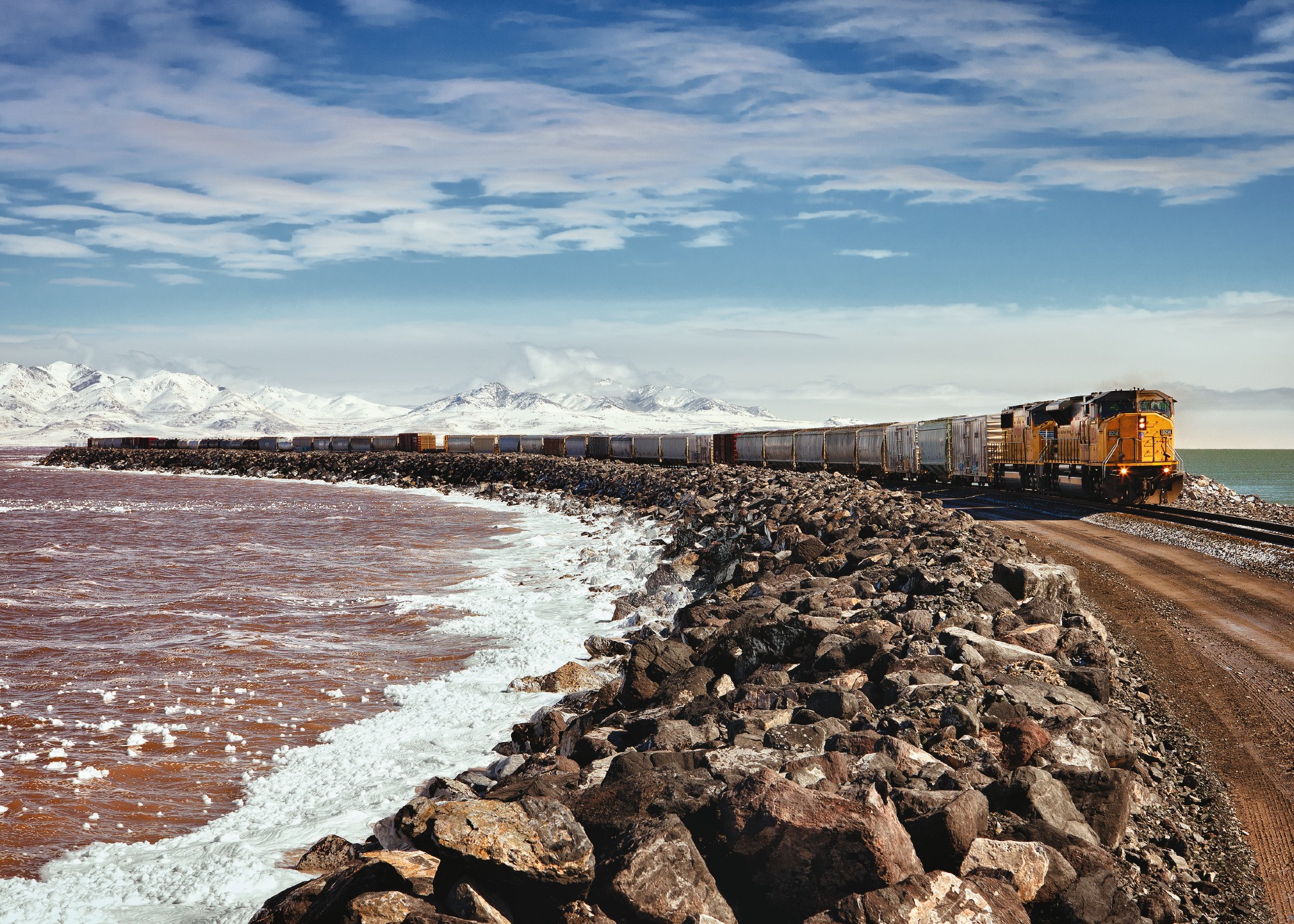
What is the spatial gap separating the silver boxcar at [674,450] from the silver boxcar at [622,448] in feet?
21.9

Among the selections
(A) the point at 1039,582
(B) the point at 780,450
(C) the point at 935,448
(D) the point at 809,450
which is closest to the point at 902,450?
(C) the point at 935,448

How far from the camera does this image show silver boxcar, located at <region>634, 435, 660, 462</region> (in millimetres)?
74812

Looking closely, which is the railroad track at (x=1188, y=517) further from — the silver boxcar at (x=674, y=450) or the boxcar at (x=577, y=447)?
the boxcar at (x=577, y=447)

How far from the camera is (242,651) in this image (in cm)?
1778

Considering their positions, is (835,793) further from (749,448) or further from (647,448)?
(647,448)

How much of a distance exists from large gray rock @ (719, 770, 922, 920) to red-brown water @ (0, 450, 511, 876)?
725cm

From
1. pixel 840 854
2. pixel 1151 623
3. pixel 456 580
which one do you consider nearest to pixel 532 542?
pixel 456 580

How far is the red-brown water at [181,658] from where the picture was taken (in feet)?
35.9

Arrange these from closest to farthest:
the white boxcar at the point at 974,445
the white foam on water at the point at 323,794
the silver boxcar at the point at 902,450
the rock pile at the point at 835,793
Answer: the rock pile at the point at 835,793 < the white foam on water at the point at 323,794 < the white boxcar at the point at 974,445 < the silver boxcar at the point at 902,450

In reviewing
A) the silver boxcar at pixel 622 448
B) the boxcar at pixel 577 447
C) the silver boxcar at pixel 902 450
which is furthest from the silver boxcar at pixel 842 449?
the boxcar at pixel 577 447

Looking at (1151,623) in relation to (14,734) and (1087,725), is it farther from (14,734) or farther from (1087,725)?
(14,734)

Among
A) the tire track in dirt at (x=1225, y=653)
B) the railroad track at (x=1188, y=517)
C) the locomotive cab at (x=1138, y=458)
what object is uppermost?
the locomotive cab at (x=1138, y=458)

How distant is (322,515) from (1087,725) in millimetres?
46425

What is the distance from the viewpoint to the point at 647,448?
7662cm
